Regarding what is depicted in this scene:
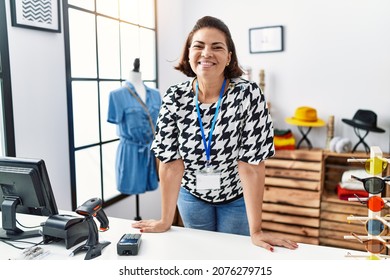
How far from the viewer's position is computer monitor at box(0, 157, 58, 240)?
1.48m

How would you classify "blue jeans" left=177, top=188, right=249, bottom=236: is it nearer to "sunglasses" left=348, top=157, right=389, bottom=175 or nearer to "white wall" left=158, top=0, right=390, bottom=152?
"sunglasses" left=348, top=157, right=389, bottom=175

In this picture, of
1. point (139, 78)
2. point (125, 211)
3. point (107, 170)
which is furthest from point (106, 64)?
point (125, 211)

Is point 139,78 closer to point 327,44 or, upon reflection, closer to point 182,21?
point 182,21

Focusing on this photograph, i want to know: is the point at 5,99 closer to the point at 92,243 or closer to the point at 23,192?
the point at 23,192

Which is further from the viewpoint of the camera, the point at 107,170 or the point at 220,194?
the point at 107,170

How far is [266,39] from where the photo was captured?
12.1 ft

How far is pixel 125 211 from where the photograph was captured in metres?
3.33

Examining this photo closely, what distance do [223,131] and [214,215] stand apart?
43 centimetres

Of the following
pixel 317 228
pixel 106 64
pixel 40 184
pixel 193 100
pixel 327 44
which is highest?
pixel 327 44

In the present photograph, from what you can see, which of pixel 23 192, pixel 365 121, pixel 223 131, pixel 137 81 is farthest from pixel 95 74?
pixel 365 121

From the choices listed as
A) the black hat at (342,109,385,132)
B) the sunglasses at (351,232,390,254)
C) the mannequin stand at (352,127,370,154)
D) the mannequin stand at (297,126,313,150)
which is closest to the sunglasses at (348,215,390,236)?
the sunglasses at (351,232,390,254)

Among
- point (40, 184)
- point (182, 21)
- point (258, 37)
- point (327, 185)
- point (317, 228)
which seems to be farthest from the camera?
point (182, 21)

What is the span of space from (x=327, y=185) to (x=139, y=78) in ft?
6.55

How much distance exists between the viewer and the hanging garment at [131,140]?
8.86 feet
